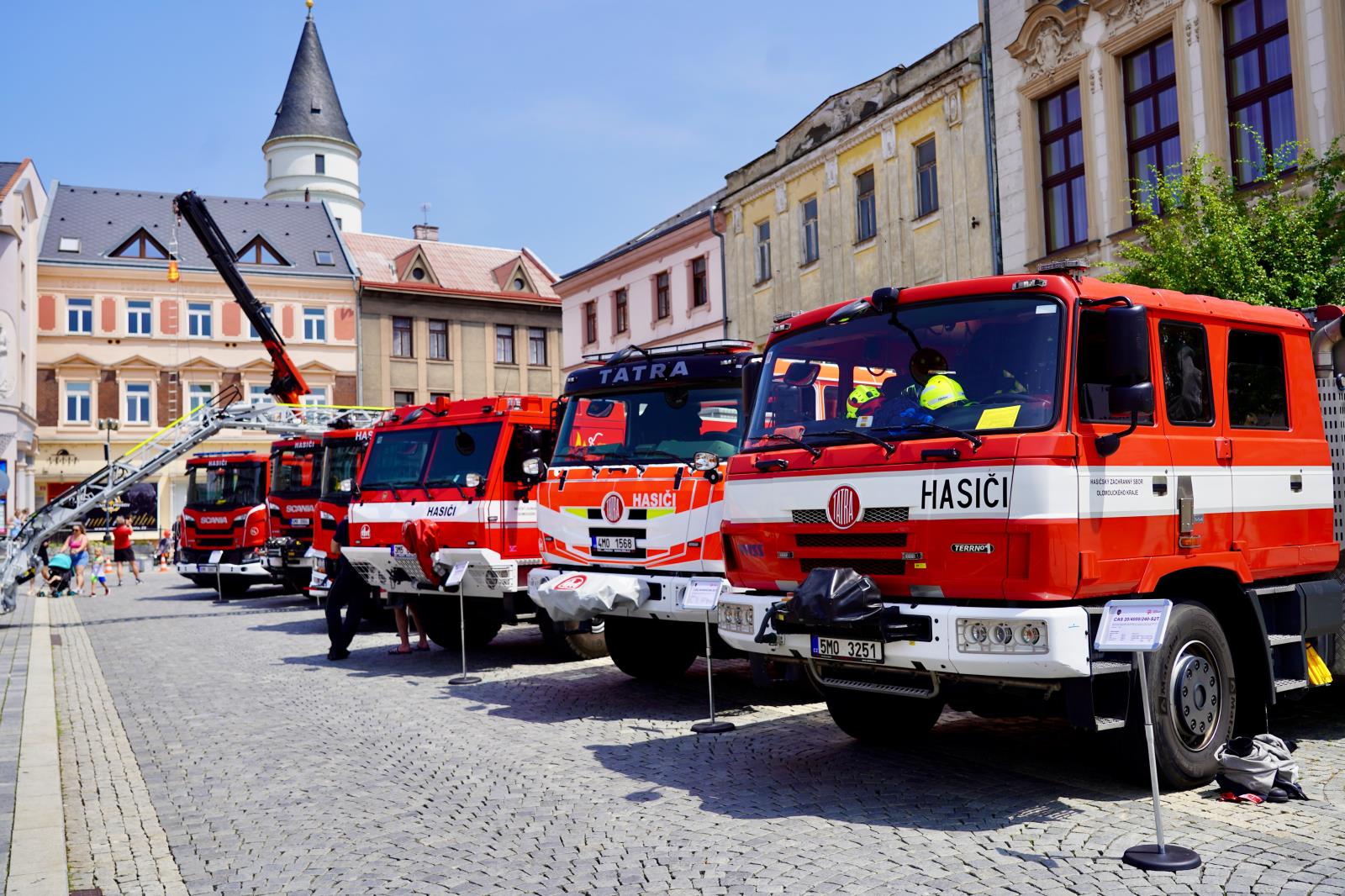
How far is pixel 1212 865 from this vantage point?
203 inches

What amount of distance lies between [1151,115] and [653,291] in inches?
758

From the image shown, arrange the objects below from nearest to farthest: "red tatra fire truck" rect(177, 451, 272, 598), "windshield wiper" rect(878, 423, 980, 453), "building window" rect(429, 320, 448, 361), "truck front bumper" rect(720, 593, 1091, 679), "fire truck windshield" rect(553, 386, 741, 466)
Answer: "truck front bumper" rect(720, 593, 1091, 679), "windshield wiper" rect(878, 423, 980, 453), "fire truck windshield" rect(553, 386, 741, 466), "red tatra fire truck" rect(177, 451, 272, 598), "building window" rect(429, 320, 448, 361)

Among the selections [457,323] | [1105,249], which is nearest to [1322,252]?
[1105,249]

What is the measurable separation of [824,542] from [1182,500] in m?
1.91

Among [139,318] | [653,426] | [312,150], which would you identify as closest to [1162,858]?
[653,426]

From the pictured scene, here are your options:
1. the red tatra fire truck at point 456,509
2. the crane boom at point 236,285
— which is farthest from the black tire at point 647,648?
the crane boom at point 236,285

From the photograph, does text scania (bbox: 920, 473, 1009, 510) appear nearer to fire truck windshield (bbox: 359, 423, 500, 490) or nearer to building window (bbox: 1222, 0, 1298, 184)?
fire truck windshield (bbox: 359, 423, 500, 490)

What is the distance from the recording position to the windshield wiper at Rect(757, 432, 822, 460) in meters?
6.71

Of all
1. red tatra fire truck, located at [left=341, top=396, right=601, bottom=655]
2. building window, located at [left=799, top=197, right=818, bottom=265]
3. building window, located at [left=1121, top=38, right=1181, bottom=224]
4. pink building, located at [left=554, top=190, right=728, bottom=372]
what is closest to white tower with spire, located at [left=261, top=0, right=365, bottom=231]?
pink building, located at [left=554, top=190, right=728, bottom=372]

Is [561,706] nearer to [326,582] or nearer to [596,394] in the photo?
[596,394]

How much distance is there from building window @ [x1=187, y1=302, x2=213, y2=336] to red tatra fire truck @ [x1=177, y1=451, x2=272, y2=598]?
97.2ft

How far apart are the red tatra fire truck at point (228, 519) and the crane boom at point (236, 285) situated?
5.59 m

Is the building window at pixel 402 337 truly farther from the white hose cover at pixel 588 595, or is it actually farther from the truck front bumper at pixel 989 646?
the truck front bumper at pixel 989 646

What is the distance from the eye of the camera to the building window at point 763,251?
3123 centimetres
